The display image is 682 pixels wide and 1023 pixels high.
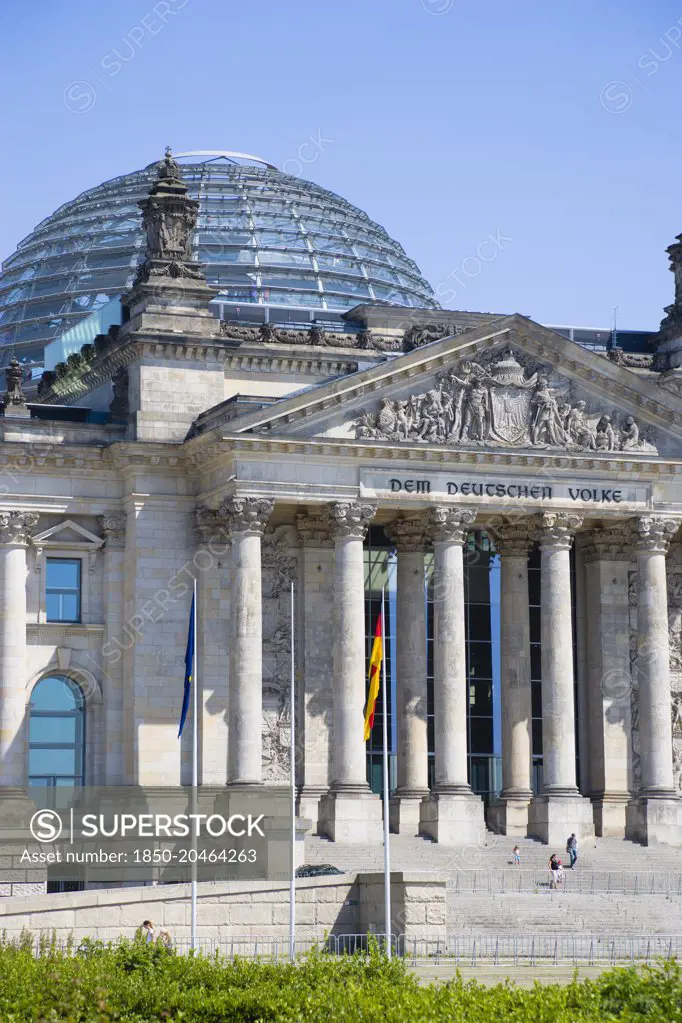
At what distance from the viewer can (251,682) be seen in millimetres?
68562

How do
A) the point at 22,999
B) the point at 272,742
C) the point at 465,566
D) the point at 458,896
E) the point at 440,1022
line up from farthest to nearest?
the point at 465,566
the point at 272,742
the point at 458,896
the point at 22,999
the point at 440,1022

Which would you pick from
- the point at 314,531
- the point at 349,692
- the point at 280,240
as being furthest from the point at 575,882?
the point at 280,240

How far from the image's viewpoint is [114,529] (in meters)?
72.1

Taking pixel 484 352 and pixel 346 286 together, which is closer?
pixel 484 352

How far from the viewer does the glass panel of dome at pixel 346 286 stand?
92.9m

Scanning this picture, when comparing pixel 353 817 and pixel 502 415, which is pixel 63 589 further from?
pixel 502 415

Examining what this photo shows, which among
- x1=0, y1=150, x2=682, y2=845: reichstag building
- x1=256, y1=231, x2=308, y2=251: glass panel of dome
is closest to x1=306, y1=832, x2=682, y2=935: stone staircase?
x1=0, y1=150, x2=682, y2=845: reichstag building

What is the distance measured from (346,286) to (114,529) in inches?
1001

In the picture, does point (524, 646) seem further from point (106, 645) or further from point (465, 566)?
point (106, 645)

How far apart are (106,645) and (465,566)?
581 inches

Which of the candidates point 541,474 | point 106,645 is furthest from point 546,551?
point 106,645

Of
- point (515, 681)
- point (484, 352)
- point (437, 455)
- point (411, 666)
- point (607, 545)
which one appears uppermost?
point (484, 352)

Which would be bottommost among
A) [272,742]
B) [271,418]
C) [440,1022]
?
[440,1022]

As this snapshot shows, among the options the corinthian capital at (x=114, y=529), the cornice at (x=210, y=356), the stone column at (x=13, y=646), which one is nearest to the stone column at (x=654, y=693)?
the cornice at (x=210, y=356)
